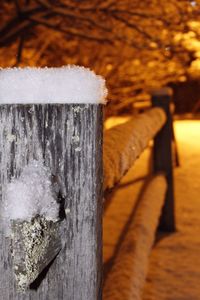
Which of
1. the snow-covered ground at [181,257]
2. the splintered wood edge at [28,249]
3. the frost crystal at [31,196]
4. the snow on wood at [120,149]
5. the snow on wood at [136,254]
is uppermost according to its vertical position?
the snow on wood at [120,149]

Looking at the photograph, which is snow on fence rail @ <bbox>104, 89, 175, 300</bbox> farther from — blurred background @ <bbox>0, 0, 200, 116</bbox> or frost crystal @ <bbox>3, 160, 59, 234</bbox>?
blurred background @ <bbox>0, 0, 200, 116</bbox>

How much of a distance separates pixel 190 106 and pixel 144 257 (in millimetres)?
12302

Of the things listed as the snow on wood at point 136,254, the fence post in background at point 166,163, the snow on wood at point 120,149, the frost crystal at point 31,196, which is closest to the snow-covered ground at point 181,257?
the fence post in background at point 166,163

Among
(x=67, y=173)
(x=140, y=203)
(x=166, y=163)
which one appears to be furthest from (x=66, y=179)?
(x=166, y=163)

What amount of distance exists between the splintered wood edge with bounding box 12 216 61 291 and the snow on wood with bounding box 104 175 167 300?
38.8 inches

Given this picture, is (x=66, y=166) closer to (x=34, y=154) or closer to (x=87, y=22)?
(x=34, y=154)

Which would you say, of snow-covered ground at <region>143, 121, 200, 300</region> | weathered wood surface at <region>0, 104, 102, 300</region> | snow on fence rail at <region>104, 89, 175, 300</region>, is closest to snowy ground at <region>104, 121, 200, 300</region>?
snow-covered ground at <region>143, 121, 200, 300</region>

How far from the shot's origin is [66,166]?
2.59ft

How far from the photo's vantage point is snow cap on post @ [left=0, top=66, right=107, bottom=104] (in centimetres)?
76

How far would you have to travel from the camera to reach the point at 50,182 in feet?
2.54

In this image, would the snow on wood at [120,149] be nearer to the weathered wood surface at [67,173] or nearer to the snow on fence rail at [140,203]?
the snow on fence rail at [140,203]

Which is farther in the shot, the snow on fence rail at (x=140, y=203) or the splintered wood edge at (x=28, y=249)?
the snow on fence rail at (x=140, y=203)

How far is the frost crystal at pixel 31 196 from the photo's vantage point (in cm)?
75

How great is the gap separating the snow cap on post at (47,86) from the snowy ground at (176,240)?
2152 mm
